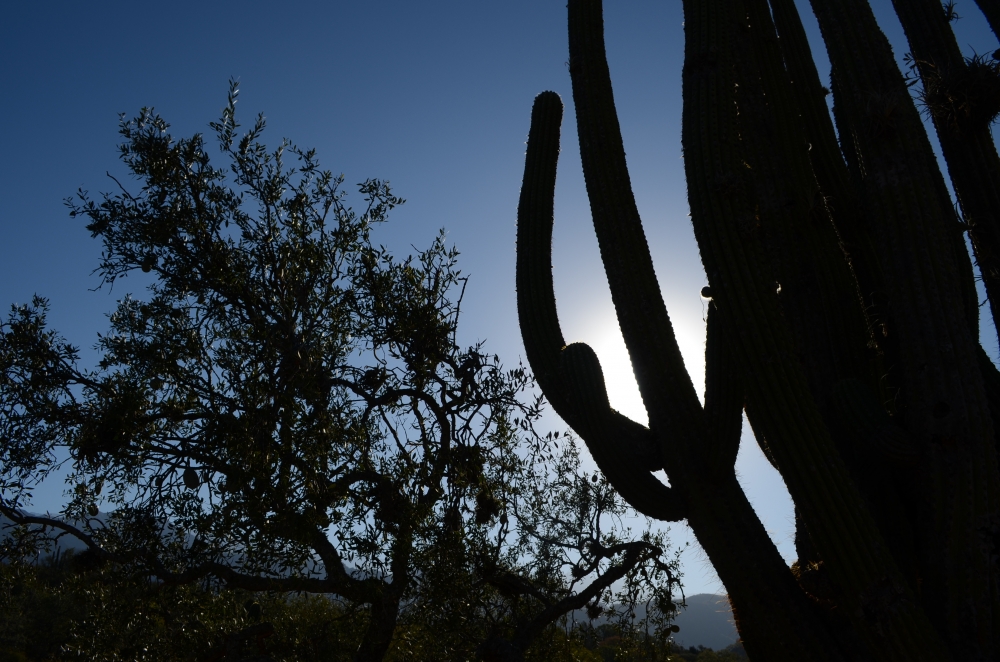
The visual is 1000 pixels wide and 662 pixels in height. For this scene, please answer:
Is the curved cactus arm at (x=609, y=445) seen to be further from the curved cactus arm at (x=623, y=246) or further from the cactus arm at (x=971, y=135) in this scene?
the cactus arm at (x=971, y=135)

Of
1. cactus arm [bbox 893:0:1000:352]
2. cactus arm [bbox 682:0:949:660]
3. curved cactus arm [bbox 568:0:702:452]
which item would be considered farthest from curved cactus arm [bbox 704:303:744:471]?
cactus arm [bbox 893:0:1000:352]

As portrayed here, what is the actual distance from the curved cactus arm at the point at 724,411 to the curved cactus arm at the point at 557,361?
0.51 metres

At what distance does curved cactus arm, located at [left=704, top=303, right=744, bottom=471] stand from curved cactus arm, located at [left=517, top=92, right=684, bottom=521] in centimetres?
51

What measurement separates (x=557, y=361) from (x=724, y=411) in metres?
1.59

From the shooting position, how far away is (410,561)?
556 centimetres

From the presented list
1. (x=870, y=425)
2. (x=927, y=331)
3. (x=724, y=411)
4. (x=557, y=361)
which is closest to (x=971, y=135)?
(x=927, y=331)

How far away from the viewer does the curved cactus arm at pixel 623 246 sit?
5180 mm

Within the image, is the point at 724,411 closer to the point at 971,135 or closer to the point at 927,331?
the point at 927,331

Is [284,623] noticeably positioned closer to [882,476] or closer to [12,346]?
[12,346]

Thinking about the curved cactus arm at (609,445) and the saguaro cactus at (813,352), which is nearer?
the saguaro cactus at (813,352)

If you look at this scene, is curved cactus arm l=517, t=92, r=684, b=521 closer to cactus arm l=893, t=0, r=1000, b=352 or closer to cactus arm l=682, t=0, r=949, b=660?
cactus arm l=682, t=0, r=949, b=660

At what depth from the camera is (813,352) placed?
542 cm

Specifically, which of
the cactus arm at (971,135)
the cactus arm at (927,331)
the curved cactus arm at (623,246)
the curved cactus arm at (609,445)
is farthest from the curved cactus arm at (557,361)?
the cactus arm at (971,135)

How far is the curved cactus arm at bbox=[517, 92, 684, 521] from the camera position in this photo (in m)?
5.17
